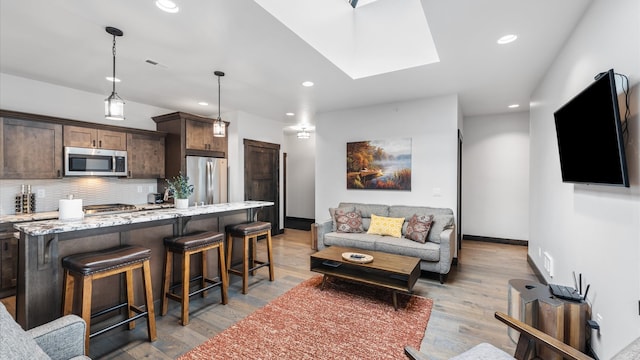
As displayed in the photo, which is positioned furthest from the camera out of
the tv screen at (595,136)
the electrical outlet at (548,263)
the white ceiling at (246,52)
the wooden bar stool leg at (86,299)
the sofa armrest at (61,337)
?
the electrical outlet at (548,263)

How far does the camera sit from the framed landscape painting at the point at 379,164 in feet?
15.6

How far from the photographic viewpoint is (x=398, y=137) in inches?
189

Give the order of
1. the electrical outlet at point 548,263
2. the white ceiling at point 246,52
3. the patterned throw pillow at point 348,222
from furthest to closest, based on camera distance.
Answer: the patterned throw pillow at point 348,222
the electrical outlet at point 548,263
the white ceiling at point 246,52

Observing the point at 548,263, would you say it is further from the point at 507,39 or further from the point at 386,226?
the point at 507,39

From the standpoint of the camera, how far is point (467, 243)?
5828 mm

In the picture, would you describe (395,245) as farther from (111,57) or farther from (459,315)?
(111,57)

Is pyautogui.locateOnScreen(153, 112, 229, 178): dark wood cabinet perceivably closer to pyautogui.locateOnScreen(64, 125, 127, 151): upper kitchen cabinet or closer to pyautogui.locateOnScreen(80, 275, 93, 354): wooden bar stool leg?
pyautogui.locateOnScreen(64, 125, 127, 151): upper kitchen cabinet

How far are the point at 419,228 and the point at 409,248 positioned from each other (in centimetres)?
39

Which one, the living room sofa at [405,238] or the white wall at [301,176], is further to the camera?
the white wall at [301,176]

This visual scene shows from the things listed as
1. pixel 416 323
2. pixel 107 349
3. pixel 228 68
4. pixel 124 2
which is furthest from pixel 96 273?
pixel 416 323

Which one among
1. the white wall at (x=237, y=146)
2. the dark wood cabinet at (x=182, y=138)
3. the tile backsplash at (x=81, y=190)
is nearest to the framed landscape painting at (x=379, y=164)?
the white wall at (x=237, y=146)

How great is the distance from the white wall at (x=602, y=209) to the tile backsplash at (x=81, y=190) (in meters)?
6.05

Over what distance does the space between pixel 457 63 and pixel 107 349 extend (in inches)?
174

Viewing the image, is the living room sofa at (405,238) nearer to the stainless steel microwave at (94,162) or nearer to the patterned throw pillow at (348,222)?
the patterned throw pillow at (348,222)
